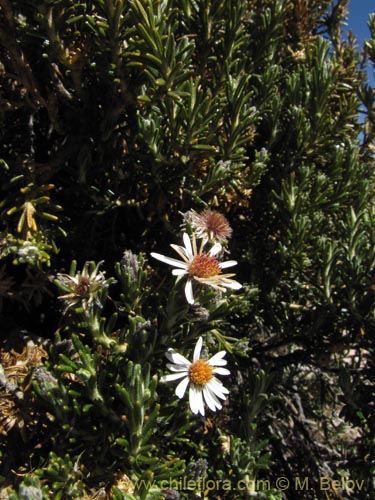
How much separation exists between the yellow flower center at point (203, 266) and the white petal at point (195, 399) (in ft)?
1.42

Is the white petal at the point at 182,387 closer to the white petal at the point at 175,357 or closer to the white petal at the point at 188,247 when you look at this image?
the white petal at the point at 175,357

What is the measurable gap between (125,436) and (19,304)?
999 millimetres

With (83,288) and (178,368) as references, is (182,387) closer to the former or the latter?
(178,368)

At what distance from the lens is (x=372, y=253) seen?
2.34 m

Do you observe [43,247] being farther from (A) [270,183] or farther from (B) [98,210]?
(A) [270,183]

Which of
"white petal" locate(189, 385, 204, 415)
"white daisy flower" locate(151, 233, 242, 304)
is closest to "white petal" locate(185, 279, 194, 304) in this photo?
"white daisy flower" locate(151, 233, 242, 304)

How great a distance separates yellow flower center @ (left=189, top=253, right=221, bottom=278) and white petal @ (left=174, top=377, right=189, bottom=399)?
0.39 meters

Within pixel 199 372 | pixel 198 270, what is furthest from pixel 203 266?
pixel 199 372

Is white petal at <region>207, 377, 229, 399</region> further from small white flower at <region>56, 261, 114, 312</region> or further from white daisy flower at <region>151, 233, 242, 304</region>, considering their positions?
small white flower at <region>56, 261, 114, 312</region>

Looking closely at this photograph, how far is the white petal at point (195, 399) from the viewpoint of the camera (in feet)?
5.35

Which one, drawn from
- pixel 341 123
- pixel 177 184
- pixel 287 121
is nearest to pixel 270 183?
pixel 287 121

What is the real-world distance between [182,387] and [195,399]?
3.9 inches

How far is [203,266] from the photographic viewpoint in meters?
1.49

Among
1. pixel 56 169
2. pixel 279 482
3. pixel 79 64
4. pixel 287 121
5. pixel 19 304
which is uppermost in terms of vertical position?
pixel 287 121
